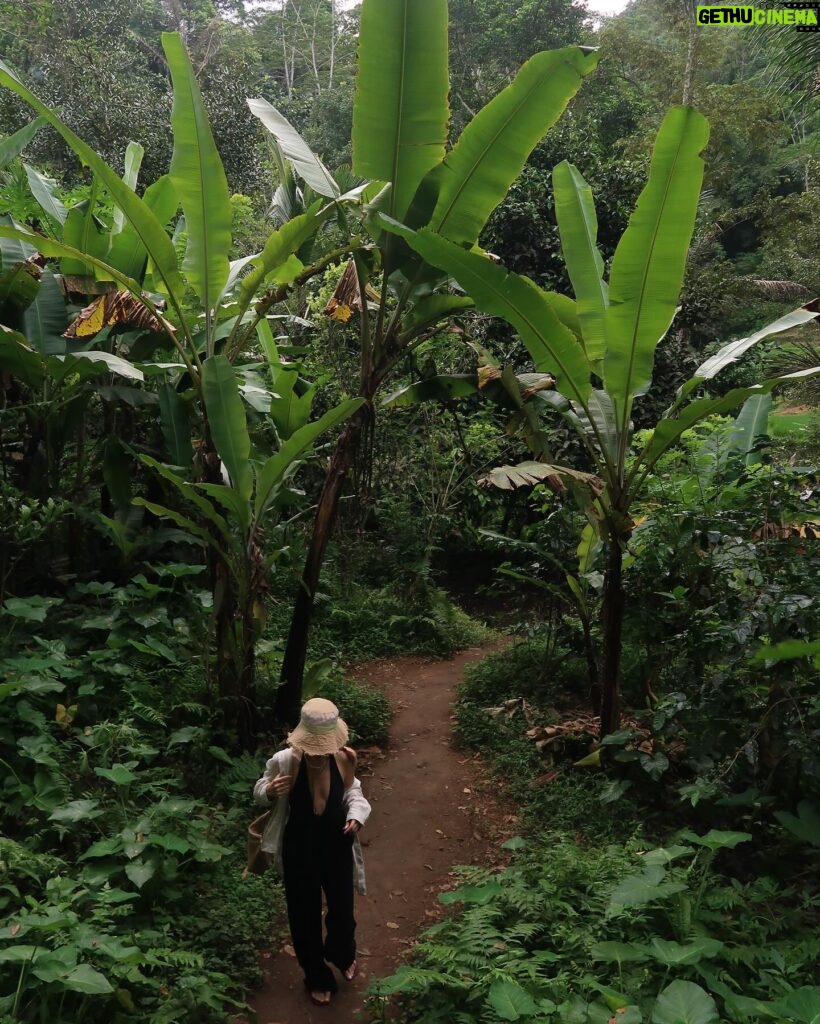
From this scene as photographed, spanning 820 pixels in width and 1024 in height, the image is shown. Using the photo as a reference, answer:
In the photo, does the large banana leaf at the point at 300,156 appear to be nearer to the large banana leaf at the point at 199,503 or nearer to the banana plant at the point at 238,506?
the banana plant at the point at 238,506

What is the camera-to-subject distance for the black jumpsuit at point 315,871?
2.98 metres

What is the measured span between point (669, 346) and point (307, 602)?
23.0 ft

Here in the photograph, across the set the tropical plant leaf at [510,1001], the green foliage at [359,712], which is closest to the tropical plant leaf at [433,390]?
the green foliage at [359,712]

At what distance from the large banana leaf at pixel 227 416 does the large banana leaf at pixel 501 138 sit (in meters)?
1.46

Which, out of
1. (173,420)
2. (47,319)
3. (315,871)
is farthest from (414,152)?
(315,871)

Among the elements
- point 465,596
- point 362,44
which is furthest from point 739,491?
point 465,596

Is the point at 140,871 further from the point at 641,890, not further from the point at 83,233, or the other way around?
the point at 83,233

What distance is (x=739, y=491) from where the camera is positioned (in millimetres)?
4160

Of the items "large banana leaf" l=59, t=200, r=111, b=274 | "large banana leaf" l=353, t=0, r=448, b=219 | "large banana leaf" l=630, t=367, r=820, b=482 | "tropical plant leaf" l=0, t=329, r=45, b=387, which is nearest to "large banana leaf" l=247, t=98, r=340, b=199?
"large banana leaf" l=353, t=0, r=448, b=219

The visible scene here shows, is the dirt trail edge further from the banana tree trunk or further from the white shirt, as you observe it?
the banana tree trunk

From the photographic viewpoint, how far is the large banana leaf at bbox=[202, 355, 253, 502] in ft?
12.9

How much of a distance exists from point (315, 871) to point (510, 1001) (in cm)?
94

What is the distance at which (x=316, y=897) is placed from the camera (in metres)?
3.03

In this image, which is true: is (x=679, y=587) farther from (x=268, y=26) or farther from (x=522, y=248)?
(x=268, y=26)
